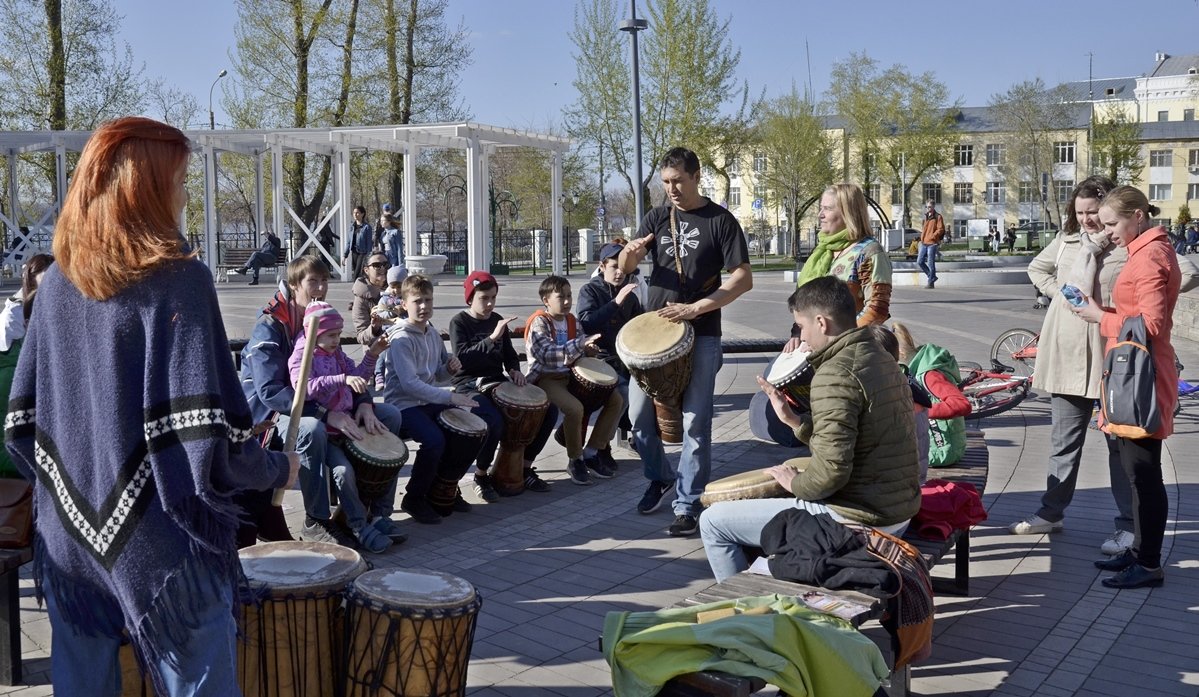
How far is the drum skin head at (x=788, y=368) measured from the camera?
5.51 m

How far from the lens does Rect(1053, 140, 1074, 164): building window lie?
277 ft

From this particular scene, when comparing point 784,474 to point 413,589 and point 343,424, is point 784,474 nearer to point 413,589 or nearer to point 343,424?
point 413,589

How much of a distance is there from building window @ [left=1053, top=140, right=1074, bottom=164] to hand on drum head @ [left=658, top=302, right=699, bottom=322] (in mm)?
85550

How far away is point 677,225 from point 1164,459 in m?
4.24

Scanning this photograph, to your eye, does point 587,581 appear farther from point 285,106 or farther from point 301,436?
point 285,106

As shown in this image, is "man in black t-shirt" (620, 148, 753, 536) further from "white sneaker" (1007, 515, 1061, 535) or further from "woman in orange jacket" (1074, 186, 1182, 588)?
"woman in orange jacket" (1074, 186, 1182, 588)

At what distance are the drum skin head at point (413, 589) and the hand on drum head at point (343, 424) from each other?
2.19 metres

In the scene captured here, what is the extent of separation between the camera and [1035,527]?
597 centimetres

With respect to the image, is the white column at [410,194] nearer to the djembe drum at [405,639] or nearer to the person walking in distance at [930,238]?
the person walking in distance at [930,238]

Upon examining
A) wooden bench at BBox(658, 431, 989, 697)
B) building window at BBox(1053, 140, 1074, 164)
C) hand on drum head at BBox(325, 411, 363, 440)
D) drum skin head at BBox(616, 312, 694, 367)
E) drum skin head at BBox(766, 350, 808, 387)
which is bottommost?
wooden bench at BBox(658, 431, 989, 697)

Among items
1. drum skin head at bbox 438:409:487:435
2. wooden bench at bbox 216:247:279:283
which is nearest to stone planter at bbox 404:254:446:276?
wooden bench at bbox 216:247:279:283

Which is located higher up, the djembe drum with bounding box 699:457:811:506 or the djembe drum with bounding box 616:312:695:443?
the djembe drum with bounding box 616:312:695:443

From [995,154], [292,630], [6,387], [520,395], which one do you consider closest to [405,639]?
[292,630]

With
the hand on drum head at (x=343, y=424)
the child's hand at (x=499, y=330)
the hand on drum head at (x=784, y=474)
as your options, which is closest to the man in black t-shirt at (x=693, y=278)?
the child's hand at (x=499, y=330)
